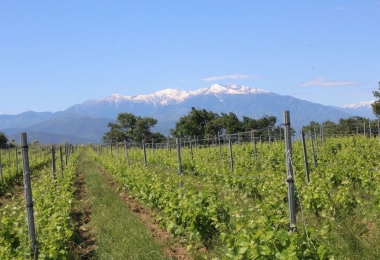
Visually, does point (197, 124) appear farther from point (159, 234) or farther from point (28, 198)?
point (28, 198)

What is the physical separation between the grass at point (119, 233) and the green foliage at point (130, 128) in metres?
69.8

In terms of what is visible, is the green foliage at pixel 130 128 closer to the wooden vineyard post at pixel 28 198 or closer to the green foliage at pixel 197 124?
the green foliage at pixel 197 124

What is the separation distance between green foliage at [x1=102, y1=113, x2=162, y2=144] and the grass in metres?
69.8

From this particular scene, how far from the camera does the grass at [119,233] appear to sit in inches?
236

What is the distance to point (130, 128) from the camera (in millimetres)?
84438

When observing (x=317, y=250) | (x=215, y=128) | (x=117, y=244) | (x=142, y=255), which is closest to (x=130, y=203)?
(x=117, y=244)

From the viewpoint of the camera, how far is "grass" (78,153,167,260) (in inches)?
236

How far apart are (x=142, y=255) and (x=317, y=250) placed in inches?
119

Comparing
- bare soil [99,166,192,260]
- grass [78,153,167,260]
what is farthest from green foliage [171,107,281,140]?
grass [78,153,167,260]

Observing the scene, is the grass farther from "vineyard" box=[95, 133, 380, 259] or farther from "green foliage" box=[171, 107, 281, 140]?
"green foliage" box=[171, 107, 281, 140]

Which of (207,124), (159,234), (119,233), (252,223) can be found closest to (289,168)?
(252,223)

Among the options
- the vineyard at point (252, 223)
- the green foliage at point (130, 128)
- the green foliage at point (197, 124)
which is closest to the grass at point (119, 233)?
the vineyard at point (252, 223)

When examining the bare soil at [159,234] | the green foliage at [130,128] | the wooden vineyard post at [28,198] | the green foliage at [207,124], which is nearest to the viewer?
the wooden vineyard post at [28,198]

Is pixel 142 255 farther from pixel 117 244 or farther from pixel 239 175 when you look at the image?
pixel 239 175
